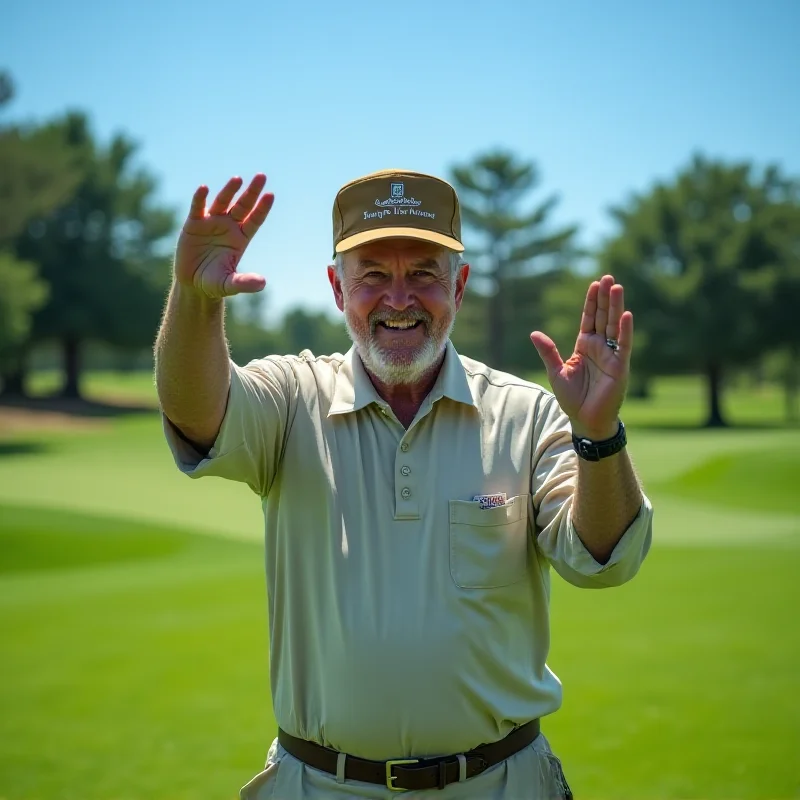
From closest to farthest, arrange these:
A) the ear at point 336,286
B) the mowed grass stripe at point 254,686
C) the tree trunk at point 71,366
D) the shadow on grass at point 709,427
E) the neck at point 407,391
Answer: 1. the neck at point 407,391
2. the ear at point 336,286
3. the mowed grass stripe at point 254,686
4. the shadow on grass at point 709,427
5. the tree trunk at point 71,366

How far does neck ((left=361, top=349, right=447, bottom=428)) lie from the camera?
2.75m

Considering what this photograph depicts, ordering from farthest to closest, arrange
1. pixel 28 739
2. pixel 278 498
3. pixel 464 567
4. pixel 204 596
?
pixel 204 596 → pixel 28 739 → pixel 278 498 → pixel 464 567

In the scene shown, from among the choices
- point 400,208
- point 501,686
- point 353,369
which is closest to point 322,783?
point 501,686

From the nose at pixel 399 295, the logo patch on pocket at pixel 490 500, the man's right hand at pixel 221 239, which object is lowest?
the logo patch on pocket at pixel 490 500

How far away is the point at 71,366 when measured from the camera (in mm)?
46375

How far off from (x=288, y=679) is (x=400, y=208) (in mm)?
1321

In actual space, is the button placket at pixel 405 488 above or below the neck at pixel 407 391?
below

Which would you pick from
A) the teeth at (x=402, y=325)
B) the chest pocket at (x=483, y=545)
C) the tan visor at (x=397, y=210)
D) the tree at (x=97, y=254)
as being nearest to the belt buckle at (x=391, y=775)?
the chest pocket at (x=483, y=545)

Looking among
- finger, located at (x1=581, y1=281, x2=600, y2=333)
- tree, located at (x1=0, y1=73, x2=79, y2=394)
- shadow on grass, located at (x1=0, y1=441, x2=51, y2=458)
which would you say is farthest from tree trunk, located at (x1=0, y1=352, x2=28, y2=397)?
finger, located at (x1=581, y1=281, x2=600, y2=333)

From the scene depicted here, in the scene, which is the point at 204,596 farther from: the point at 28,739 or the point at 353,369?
the point at 353,369

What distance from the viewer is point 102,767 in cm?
503

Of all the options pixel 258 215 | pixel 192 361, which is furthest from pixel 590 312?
pixel 192 361

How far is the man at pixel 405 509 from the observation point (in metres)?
2.39

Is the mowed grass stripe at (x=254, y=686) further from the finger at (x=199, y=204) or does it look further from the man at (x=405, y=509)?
the finger at (x=199, y=204)
